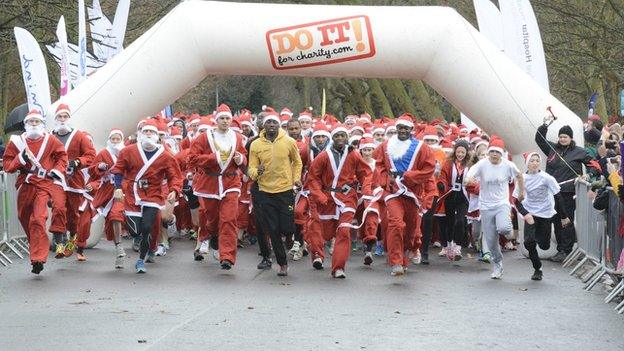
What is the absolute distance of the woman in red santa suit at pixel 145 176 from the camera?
1516 cm

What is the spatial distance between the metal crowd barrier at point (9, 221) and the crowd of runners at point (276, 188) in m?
0.81

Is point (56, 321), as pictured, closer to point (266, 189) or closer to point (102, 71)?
point (266, 189)

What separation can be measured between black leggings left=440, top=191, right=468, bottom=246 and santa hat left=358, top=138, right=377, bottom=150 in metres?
1.22

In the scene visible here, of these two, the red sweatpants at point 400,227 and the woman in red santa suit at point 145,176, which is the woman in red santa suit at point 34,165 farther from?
the red sweatpants at point 400,227

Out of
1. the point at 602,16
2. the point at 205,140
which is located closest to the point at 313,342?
the point at 205,140

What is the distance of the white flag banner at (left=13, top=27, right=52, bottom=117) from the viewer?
749 inches

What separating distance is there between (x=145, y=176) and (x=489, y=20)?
9373 mm

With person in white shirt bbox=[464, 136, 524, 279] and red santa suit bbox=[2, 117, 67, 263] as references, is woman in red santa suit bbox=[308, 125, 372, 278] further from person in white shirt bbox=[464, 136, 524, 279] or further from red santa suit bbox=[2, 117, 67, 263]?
red santa suit bbox=[2, 117, 67, 263]

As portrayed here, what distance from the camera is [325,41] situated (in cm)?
1781

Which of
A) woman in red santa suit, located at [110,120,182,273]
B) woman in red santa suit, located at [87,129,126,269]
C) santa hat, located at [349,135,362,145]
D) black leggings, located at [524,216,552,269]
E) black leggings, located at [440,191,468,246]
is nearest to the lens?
black leggings, located at [524,216,552,269]

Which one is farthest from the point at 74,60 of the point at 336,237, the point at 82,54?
the point at 336,237

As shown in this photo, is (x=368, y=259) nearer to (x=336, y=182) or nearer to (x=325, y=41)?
(x=336, y=182)

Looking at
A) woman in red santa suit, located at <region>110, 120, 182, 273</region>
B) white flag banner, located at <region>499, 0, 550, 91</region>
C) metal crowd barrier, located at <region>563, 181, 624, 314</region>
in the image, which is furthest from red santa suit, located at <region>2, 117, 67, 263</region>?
white flag banner, located at <region>499, 0, 550, 91</region>

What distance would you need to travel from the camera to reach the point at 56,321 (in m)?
11.0
